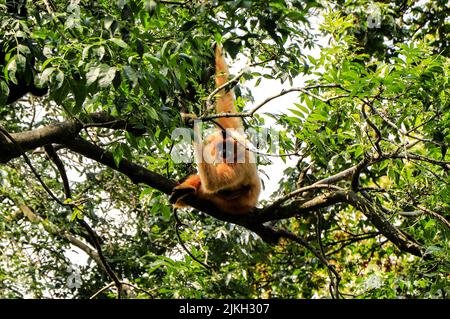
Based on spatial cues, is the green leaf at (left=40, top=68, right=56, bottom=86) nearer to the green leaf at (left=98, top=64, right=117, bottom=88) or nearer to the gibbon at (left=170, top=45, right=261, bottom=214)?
the green leaf at (left=98, top=64, right=117, bottom=88)

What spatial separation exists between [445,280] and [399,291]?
1606 mm

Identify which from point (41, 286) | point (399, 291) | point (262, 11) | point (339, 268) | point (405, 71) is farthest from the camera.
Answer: point (339, 268)

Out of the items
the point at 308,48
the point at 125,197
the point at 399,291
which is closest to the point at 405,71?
the point at 308,48

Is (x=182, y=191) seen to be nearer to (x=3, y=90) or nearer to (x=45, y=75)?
(x=3, y=90)

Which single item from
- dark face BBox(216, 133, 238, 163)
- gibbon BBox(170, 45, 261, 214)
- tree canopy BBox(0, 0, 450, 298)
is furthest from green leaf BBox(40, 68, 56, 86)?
dark face BBox(216, 133, 238, 163)

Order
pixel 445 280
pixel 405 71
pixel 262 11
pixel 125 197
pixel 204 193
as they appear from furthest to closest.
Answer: pixel 125 197
pixel 204 193
pixel 445 280
pixel 405 71
pixel 262 11

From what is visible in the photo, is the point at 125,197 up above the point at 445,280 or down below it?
above

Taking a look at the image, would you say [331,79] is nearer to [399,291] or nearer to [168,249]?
[399,291]

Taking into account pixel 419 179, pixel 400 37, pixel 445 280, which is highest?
pixel 400 37

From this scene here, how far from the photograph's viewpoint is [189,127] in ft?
13.1

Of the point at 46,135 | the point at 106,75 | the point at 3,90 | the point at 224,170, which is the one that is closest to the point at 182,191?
the point at 224,170

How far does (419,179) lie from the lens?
486 cm

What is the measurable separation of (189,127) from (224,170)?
1.41m

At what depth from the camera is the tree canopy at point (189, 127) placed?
3.26 m
